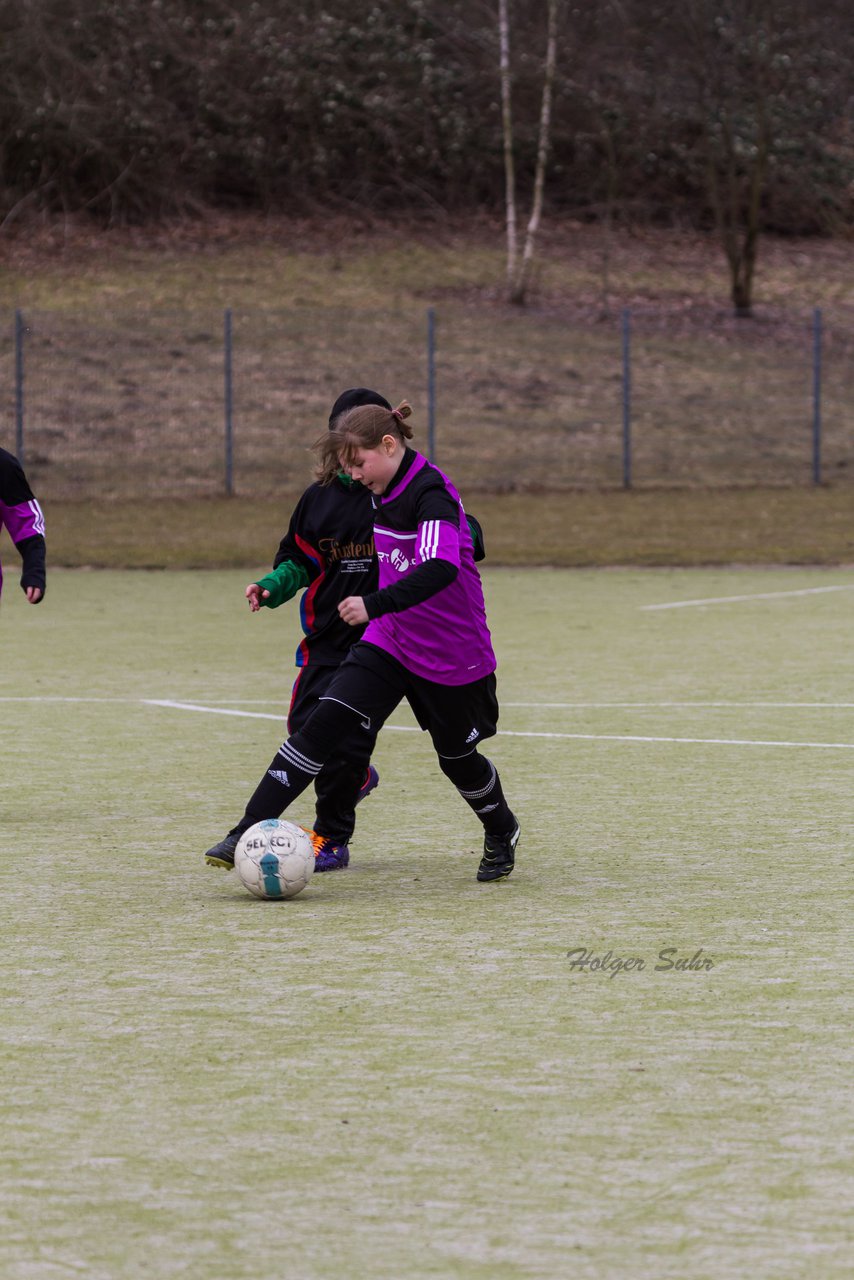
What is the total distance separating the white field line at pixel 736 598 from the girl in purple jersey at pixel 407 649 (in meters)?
10.1

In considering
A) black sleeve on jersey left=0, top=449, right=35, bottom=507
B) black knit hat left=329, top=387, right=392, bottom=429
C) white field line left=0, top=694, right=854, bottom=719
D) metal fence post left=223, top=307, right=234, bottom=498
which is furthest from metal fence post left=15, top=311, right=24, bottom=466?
black knit hat left=329, top=387, right=392, bottom=429

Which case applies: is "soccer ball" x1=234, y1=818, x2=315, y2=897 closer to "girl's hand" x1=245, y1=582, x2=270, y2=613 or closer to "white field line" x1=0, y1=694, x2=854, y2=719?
"girl's hand" x1=245, y1=582, x2=270, y2=613

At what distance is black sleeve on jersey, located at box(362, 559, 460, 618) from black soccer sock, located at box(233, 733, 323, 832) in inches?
25.1

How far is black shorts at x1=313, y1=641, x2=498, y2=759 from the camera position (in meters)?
6.74

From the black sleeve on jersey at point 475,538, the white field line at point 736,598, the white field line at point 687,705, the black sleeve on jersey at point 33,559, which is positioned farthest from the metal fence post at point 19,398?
the black sleeve on jersey at point 475,538

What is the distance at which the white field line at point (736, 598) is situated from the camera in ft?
56.0

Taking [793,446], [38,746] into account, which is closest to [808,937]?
[38,746]

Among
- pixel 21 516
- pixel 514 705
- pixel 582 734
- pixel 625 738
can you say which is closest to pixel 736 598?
pixel 514 705

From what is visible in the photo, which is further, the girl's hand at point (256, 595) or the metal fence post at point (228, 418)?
the metal fence post at point (228, 418)

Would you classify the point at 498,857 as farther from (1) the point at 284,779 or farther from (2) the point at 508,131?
(2) the point at 508,131

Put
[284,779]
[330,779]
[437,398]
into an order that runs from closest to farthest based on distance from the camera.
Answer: [284,779]
[330,779]
[437,398]

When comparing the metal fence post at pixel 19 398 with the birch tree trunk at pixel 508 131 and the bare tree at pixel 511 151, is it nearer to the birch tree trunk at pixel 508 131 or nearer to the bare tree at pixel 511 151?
the bare tree at pixel 511 151

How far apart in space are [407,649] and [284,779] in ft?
2.01

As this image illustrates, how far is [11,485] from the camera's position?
849 centimetres
